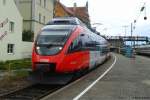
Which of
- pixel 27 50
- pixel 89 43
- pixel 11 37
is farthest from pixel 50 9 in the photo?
pixel 89 43

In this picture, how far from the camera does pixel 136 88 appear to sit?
17.9 m

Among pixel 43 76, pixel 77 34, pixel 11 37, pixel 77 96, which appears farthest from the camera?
pixel 11 37

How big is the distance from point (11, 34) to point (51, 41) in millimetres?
25670

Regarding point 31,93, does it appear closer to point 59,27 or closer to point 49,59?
point 49,59

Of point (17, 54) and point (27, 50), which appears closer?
point (17, 54)

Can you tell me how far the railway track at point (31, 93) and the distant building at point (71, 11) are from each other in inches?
1395

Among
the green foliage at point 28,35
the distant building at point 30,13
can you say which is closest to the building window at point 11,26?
the green foliage at point 28,35

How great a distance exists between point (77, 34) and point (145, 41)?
135 m

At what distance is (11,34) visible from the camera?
45.3 metres

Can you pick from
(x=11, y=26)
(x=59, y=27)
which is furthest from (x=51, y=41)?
(x=11, y=26)

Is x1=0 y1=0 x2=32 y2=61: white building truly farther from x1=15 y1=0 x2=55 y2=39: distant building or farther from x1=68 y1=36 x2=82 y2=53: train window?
x1=68 y1=36 x2=82 y2=53: train window

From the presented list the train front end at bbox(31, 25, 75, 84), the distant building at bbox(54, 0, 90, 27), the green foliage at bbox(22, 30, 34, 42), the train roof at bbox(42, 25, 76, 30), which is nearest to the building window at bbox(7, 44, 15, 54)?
the green foliage at bbox(22, 30, 34, 42)

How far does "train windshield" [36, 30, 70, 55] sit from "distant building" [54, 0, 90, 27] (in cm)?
3417

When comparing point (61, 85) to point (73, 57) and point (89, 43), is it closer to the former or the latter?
point (73, 57)
